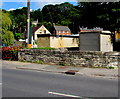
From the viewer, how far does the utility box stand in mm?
15961

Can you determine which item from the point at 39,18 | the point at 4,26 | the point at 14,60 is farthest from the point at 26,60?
the point at 39,18

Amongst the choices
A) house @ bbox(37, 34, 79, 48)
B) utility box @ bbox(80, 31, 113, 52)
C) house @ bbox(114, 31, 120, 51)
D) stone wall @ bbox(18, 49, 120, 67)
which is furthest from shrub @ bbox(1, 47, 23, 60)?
house @ bbox(114, 31, 120, 51)

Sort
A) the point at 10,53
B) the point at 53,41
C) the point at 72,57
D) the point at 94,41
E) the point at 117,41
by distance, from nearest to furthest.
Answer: the point at 72,57
the point at 94,41
the point at 10,53
the point at 117,41
the point at 53,41

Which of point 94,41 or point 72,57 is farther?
point 94,41

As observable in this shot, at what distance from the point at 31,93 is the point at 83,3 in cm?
1709

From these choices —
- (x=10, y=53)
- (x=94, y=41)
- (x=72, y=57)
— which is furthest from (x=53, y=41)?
(x=72, y=57)

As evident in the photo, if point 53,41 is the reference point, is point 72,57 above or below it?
below

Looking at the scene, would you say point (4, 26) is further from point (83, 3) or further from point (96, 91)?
point (96, 91)

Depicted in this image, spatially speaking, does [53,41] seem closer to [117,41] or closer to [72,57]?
[117,41]

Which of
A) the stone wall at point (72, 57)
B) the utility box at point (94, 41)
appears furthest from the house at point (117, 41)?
the stone wall at point (72, 57)

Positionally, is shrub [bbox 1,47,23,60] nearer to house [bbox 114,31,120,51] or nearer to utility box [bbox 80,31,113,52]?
utility box [bbox 80,31,113,52]

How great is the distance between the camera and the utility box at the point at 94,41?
16.0 metres

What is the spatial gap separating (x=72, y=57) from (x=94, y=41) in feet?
8.16

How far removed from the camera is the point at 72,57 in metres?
15.3
